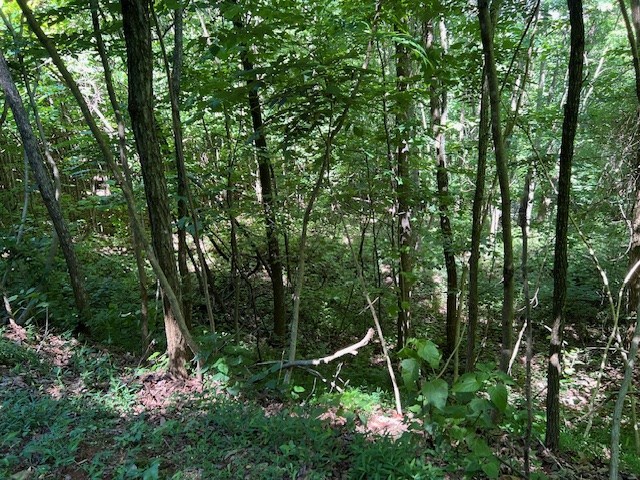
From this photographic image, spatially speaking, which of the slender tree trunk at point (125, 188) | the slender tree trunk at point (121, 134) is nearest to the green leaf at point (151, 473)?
the slender tree trunk at point (125, 188)

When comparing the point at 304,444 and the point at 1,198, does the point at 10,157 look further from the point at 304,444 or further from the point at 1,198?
the point at 304,444

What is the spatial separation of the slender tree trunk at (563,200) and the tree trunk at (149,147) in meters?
3.08

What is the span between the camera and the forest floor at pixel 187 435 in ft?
7.95

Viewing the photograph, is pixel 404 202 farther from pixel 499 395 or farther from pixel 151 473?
pixel 151 473

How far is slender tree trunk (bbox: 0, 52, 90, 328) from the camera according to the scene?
13.3ft

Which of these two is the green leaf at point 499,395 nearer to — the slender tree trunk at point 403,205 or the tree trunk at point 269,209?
the slender tree trunk at point 403,205

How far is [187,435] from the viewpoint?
9.05ft

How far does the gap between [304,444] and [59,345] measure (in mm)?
2905

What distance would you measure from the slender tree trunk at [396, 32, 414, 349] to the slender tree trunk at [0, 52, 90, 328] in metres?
3.75

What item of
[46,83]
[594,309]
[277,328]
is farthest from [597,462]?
[46,83]

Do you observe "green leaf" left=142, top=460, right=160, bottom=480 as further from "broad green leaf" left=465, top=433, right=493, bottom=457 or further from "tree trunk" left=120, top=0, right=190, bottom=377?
"broad green leaf" left=465, top=433, right=493, bottom=457

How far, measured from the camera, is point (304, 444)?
2666 mm

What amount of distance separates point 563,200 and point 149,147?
3.27 meters

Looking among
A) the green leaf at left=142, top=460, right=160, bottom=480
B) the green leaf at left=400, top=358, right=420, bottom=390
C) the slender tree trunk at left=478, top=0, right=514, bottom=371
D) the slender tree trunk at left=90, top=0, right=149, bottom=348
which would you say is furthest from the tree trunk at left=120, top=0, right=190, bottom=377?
the slender tree trunk at left=478, top=0, right=514, bottom=371
